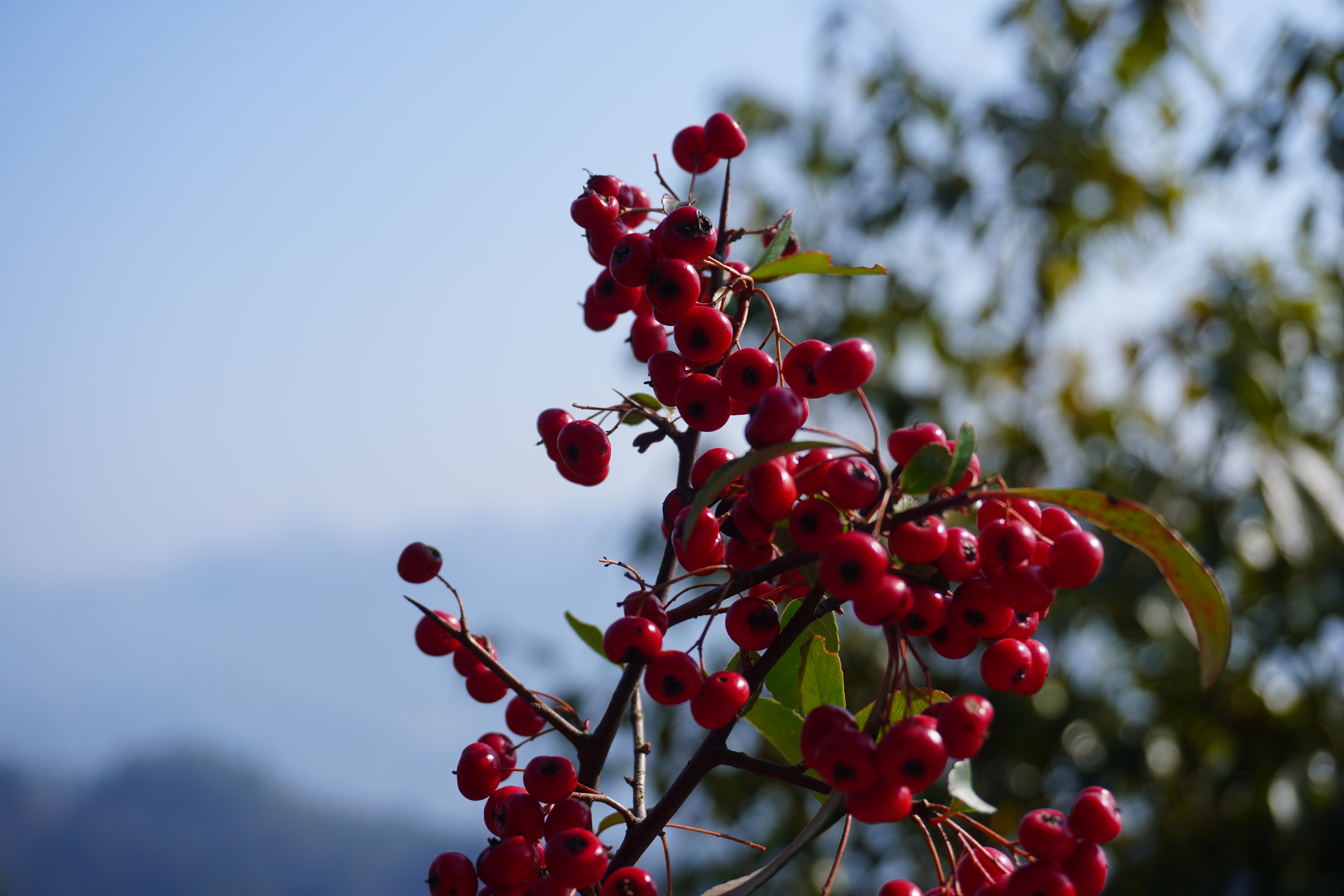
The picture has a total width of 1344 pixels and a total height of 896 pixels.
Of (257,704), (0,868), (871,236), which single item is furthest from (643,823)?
(257,704)

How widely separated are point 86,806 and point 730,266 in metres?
22.1

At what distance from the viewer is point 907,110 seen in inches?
115

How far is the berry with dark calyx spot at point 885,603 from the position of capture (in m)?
0.40

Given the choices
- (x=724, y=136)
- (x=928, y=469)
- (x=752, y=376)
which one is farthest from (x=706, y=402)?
(x=724, y=136)

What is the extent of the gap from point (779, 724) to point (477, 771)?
0.19 meters

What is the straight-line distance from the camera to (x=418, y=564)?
1.86 ft

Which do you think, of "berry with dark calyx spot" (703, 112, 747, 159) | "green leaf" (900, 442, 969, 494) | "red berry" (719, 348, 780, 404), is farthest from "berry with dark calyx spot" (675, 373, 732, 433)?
"berry with dark calyx spot" (703, 112, 747, 159)

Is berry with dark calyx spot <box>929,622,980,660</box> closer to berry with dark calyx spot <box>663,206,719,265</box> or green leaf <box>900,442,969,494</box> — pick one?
green leaf <box>900,442,969,494</box>

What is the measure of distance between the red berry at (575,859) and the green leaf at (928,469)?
249mm

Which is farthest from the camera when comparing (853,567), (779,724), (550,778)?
(779,724)

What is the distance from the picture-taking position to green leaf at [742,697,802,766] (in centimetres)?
58

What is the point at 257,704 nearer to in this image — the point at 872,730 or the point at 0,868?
the point at 0,868

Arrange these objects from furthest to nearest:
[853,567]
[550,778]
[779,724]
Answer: [779,724], [550,778], [853,567]

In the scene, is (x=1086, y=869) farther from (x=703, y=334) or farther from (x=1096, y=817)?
(x=703, y=334)
